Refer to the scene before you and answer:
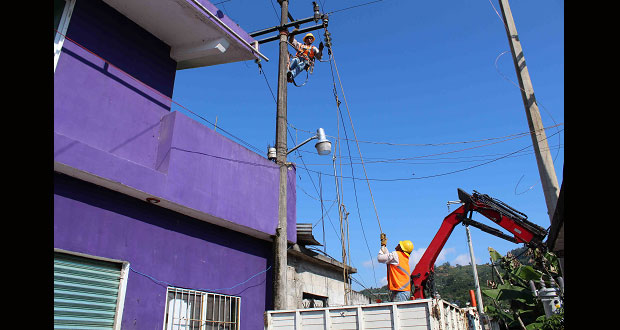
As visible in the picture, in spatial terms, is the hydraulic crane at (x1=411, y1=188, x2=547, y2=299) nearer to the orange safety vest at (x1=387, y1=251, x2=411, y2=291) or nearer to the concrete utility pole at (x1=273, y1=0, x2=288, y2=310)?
the orange safety vest at (x1=387, y1=251, x2=411, y2=291)

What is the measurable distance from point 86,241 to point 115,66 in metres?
3.43

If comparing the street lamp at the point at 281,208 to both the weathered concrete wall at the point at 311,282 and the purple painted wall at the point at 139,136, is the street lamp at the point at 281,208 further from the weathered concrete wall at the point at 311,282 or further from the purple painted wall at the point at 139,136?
the weathered concrete wall at the point at 311,282

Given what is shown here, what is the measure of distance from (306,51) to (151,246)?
6.91 meters

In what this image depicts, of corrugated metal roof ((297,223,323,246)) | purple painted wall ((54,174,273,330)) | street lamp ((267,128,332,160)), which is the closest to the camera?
purple painted wall ((54,174,273,330))

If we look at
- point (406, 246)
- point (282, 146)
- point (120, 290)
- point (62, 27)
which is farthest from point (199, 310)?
point (62, 27)

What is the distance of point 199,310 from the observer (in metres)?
8.20

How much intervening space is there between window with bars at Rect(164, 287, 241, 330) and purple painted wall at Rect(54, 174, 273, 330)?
0.15m

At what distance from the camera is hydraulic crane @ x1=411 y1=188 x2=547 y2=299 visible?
36.7 ft

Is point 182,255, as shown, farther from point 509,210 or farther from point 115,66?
point 509,210

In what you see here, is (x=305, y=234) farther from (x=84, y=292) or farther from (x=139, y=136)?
(x=84, y=292)

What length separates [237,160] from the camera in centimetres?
981

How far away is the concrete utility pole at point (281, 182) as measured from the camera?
29.2 ft

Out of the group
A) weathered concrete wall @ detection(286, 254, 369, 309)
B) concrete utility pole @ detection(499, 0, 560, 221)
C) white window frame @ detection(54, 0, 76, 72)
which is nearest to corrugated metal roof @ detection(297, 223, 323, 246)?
weathered concrete wall @ detection(286, 254, 369, 309)
